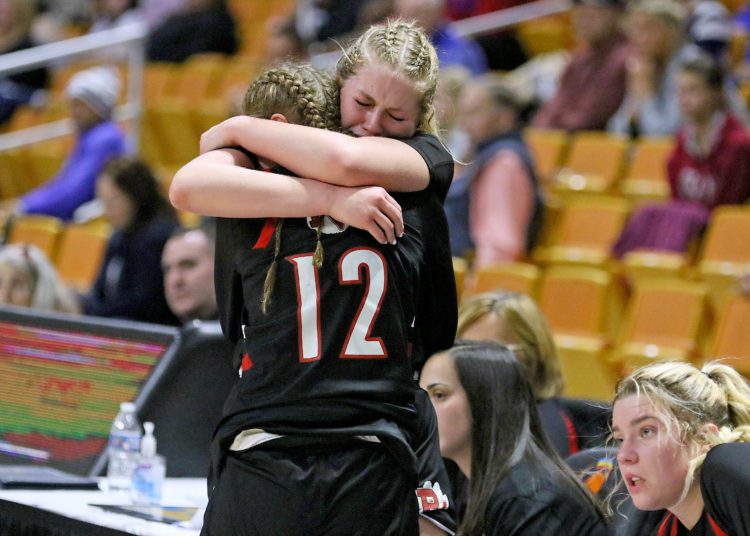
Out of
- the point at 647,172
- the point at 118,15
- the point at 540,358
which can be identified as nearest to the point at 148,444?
the point at 540,358

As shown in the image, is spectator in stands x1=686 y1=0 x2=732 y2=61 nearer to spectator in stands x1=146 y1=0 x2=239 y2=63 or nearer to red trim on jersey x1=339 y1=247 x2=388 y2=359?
spectator in stands x1=146 y1=0 x2=239 y2=63

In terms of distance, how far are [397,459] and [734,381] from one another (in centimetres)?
78

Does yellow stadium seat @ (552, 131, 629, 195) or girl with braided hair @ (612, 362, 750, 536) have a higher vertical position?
yellow stadium seat @ (552, 131, 629, 195)

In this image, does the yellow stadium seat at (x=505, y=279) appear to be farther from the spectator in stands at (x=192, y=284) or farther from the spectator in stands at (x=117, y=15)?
the spectator in stands at (x=117, y=15)

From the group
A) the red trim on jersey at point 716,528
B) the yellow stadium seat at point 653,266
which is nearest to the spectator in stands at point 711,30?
the yellow stadium seat at point 653,266

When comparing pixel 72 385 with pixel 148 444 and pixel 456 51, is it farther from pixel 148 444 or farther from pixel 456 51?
pixel 456 51

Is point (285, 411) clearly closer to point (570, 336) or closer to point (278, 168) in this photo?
point (278, 168)

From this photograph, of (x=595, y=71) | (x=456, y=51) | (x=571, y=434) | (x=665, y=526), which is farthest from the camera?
(x=456, y=51)

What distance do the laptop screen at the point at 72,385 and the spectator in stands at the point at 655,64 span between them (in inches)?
153

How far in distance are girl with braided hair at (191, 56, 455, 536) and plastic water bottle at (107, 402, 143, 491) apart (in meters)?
1.02

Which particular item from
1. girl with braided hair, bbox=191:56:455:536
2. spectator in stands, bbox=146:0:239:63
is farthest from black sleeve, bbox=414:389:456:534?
spectator in stands, bbox=146:0:239:63

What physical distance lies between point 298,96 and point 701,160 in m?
4.04

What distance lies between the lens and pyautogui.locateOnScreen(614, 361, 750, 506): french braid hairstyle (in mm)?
2342

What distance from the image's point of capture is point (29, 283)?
15.2 ft
